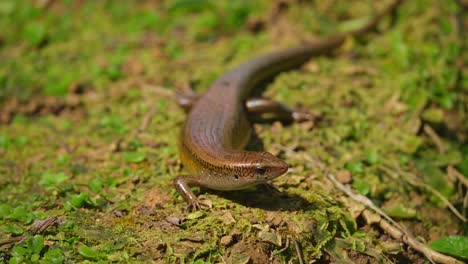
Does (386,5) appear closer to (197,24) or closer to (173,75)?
(197,24)

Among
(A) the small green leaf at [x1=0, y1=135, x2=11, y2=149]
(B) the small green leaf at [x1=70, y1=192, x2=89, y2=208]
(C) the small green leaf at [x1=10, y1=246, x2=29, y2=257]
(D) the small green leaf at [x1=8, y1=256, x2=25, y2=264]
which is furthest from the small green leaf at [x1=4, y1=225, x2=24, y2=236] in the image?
(A) the small green leaf at [x1=0, y1=135, x2=11, y2=149]

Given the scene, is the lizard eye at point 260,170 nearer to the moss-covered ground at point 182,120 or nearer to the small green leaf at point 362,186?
the moss-covered ground at point 182,120

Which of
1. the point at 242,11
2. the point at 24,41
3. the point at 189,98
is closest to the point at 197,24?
the point at 242,11

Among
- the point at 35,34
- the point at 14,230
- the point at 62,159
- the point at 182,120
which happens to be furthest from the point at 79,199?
the point at 35,34

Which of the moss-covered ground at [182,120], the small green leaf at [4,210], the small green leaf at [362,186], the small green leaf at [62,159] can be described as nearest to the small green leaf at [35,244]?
the moss-covered ground at [182,120]

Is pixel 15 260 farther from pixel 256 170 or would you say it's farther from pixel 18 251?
pixel 256 170
